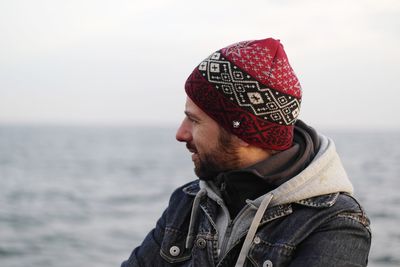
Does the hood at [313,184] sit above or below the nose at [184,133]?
below

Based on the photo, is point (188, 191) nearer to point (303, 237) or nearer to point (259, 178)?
point (259, 178)

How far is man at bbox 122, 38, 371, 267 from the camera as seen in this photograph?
2.51 m

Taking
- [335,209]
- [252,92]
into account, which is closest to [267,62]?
[252,92]

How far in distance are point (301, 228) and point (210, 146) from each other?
0.52m

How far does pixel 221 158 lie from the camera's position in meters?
2.76


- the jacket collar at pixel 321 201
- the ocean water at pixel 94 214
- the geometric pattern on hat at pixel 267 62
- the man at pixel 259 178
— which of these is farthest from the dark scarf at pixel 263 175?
the ocean water at pixel 94 214

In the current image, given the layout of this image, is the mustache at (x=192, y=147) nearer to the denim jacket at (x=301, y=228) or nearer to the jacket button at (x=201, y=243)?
the denim jacket at (x=301, y=228)

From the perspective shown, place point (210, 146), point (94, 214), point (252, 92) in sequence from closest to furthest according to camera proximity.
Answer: point (252, 92), point (210, 146), point (94, 214)

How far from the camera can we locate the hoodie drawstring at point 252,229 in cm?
258

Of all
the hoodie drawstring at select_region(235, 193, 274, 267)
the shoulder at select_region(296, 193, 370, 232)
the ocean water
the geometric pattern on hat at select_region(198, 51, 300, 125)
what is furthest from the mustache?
the ocean water

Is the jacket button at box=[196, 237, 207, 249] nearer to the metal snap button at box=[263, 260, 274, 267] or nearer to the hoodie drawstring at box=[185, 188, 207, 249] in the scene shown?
the hoodie drawstring at box=[185, 188, 207, 249]

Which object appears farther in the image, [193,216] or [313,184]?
[193,216]

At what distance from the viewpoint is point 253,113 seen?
2664 mm

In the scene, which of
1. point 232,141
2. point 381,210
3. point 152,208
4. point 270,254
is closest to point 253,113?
point 232,141
